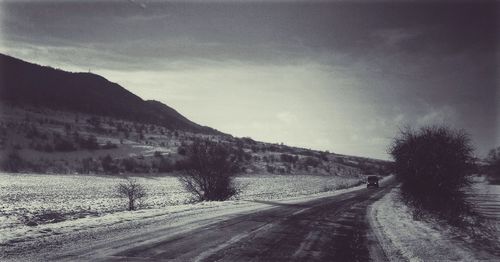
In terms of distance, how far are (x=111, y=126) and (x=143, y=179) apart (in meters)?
47.7

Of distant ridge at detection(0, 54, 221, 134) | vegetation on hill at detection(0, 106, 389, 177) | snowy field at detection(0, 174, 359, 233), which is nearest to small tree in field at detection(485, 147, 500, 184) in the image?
vegetation on hill at detection(0, 106, 389, 177)

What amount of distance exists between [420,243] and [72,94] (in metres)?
135

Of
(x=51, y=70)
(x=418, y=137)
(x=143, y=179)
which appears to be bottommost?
(x=143, y=179)

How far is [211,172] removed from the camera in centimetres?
3070

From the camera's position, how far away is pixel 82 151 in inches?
2702

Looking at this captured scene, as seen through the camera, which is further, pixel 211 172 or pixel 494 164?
pixel 494 164

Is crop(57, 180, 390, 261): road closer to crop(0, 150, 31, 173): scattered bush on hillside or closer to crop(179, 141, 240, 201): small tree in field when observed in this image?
crop(179, 141, 240, 201): small tree in field

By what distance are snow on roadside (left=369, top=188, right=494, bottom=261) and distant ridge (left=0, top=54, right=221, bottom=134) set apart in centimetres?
9785

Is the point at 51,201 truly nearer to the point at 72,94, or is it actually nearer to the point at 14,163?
the point at 14,163

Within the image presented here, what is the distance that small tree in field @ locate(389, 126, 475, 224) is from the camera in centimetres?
2094

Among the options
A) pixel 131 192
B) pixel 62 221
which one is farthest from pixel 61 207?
pixel 62 221

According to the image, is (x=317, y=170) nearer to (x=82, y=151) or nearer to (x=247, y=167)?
(x=247, y=167)

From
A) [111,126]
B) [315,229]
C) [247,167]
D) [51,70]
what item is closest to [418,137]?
[315,229]

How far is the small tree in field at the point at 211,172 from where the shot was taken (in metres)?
30.6
